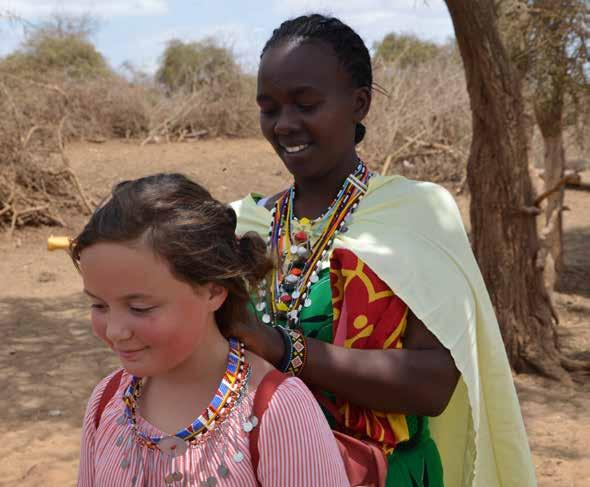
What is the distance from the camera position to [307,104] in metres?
1.75

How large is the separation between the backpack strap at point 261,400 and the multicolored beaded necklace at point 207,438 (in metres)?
0.01

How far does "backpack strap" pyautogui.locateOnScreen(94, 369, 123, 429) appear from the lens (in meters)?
1.54

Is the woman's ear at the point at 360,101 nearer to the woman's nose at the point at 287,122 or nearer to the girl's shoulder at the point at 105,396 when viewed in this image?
the woman's nose at the point at 287,122

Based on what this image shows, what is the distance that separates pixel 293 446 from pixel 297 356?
0.82 ft

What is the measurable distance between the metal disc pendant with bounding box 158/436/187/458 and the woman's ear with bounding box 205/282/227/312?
24 centimetres

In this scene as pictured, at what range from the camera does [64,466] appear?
4.33m

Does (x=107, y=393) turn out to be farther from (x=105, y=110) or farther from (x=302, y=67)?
(x=105, y=110)

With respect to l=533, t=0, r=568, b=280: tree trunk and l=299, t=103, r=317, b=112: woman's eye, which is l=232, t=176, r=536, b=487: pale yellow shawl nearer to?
l=299, t=103, r=317, b=112: woman's eye

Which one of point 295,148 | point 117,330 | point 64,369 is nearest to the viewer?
point 117,330

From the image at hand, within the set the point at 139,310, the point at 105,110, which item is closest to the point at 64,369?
the point at 139,310

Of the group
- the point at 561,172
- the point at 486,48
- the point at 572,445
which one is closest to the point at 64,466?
the point at 572,445

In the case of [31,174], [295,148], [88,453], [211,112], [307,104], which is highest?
[307,104]

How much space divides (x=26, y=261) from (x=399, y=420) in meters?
8.13

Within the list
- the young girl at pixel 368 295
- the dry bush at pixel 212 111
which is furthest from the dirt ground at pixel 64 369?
the dry bush at pixel 212 111
